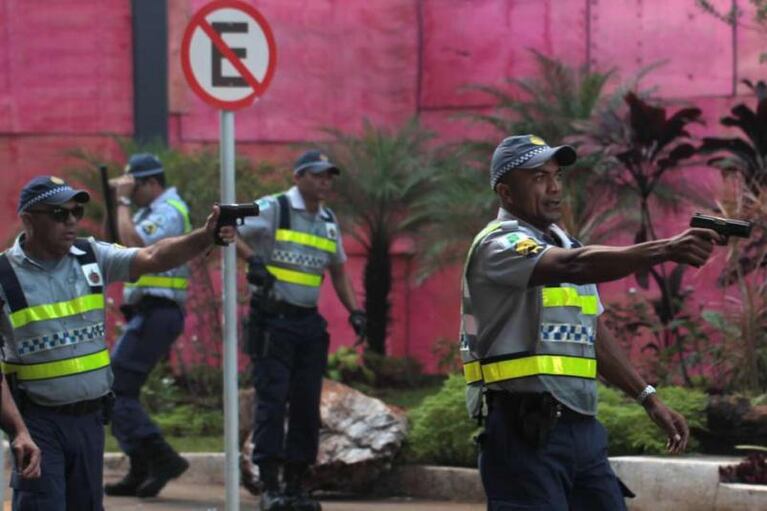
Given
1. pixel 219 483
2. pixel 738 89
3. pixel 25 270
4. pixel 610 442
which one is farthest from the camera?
pixel 738 89

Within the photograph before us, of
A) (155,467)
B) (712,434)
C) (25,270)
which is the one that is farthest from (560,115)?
(25,270)

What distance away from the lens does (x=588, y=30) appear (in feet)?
53.7

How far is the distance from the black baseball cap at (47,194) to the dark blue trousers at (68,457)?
823 millimetres

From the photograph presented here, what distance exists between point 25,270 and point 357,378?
8.20m

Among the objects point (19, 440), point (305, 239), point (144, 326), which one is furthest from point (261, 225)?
point (19, 440)

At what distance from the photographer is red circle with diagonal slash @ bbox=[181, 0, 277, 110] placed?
868 centimetres

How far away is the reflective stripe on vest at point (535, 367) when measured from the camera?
18.5ft

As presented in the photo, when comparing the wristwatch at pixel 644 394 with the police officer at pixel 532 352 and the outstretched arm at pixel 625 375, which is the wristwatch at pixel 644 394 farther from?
the police officer at pixel 532 352

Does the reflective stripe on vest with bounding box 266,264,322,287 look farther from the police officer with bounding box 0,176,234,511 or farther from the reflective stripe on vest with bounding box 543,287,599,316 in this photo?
the reflective stripe on vest with bounding box 543,287,599,316

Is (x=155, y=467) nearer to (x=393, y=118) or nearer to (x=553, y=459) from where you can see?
(x=553, y=459)

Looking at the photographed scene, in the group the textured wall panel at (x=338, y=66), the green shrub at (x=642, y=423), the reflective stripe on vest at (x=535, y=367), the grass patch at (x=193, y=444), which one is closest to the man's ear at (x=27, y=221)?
the reflective stripe on vest at (x=535, y=367)

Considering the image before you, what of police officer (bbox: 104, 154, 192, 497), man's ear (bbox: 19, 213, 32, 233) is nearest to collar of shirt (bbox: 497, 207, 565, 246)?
man's ear (bbox: 19, 213, 32, 233)

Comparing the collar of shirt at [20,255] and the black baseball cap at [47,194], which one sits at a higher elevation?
the black baseball cap at [47,194]

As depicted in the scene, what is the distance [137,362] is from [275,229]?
132 centimetres
